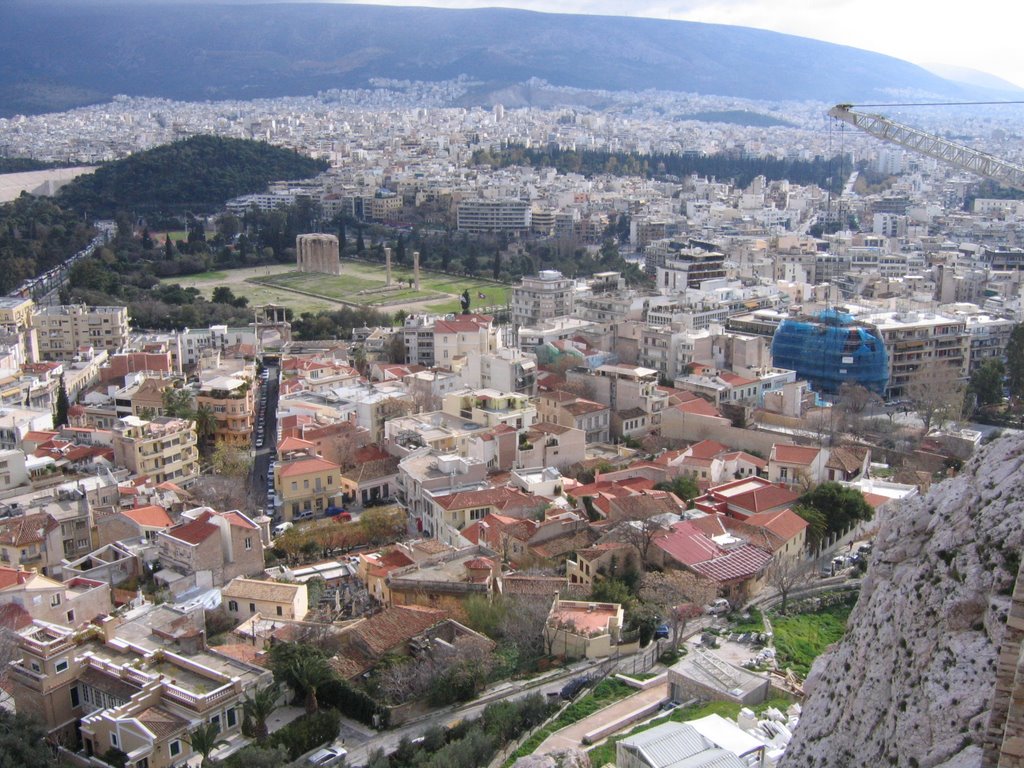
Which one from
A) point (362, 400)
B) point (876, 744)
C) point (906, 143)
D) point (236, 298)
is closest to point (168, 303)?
point (236, 298)

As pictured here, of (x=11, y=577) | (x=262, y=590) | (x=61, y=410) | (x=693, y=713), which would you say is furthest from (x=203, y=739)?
(x=61, y=410)

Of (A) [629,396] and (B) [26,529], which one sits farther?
(A) [629,396]


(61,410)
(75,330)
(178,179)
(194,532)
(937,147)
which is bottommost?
(61,410)

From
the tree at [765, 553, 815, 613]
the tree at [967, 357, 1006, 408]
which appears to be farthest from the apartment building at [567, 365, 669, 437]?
the tree at [765, 553, 815, 613]

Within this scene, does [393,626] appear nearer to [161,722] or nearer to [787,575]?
[161,722]

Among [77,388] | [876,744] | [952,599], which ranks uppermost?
[952,599]

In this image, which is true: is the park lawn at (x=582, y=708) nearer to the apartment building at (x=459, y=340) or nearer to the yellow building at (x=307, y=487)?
the yellow building at (x=307, y=487)

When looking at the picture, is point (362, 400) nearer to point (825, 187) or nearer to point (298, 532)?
point (298, 532)
